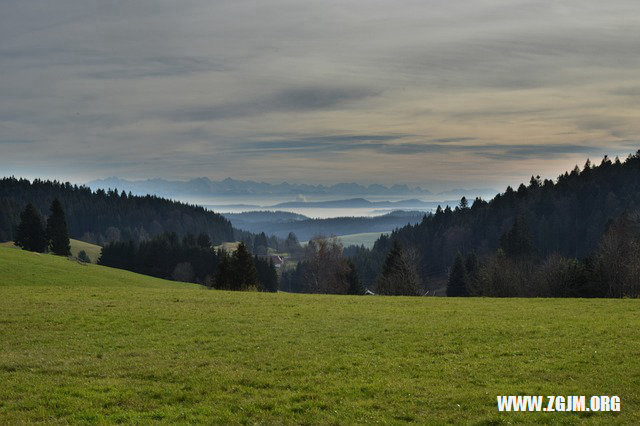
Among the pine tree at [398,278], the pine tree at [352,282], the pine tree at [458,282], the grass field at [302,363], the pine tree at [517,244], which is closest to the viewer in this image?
the grass field at [302,363]

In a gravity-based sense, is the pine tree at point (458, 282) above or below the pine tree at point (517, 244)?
below

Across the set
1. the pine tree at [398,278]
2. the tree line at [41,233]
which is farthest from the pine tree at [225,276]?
the tree line at [41,233]

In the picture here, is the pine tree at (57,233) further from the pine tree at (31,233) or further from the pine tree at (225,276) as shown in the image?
the pine tree at (225,276)

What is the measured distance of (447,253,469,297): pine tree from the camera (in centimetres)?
13562

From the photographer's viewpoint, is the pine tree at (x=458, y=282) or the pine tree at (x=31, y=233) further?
the pine tree at (x=458, y=282)

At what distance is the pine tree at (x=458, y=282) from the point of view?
135625mm

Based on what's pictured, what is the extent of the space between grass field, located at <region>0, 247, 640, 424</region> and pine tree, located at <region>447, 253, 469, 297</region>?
326 feet

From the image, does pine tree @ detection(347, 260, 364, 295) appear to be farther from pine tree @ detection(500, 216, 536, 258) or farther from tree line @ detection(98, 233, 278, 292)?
pine tree @ detection(500, 216, 536, 258)

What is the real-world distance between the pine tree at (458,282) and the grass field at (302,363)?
326 ft

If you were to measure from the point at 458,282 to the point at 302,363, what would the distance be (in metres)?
123

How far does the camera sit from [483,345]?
81.4 ft

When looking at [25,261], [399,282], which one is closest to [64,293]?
[25,261]

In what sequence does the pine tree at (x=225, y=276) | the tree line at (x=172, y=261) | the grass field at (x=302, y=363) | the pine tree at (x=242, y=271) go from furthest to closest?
1. the tree line at (x=172, y=261)
2. the pine tree at (x=225, y=276)
3. the pine tree at (x=242, y=271)
4. the grass field at (x=302, y=363)

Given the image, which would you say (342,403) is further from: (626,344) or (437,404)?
(626,344)
